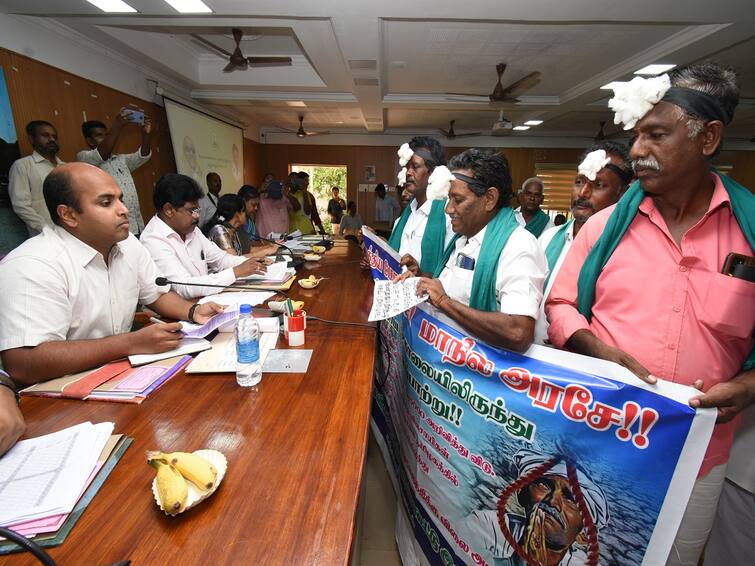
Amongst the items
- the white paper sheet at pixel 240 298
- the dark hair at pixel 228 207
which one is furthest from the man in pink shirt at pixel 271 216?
the white paper sheet at pixel 240 298

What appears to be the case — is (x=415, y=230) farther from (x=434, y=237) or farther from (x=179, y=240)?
(x=179, y=240)

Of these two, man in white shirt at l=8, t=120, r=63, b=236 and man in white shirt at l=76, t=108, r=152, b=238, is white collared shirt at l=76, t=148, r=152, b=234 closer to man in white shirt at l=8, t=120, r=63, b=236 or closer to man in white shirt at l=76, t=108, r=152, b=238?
man in white shirt at l=76, t=108, r=152, b=238

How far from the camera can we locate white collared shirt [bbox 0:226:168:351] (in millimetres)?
1189

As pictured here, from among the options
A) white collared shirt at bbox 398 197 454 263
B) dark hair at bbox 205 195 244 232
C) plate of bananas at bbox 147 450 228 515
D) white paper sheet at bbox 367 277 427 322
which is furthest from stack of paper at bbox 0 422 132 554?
dark hair at bbox 205 195 244 232

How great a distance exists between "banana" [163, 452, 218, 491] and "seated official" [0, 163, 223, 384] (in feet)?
2.32

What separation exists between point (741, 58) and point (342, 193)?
8.99 m

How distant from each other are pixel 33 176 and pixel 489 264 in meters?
4.18

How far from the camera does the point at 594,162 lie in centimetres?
195

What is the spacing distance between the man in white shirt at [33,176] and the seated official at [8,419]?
3.25 m

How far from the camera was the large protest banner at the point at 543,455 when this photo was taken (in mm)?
937

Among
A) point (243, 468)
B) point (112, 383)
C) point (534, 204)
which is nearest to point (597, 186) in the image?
point (243, 468)

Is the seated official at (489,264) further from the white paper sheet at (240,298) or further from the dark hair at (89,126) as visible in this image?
the dark hair at (89,126)

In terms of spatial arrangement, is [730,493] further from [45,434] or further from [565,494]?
[45,434]

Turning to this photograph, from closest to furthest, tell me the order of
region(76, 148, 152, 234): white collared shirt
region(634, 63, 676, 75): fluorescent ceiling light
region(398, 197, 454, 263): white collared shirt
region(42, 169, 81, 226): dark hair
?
region(42, 169, 81, 226): dark hair < region(398, 197, 454, 263): white collared shirt < region(76, 148, 152, 234): white collared shirt < region(634, 63, 676, 75): fluorescent ceiling light
